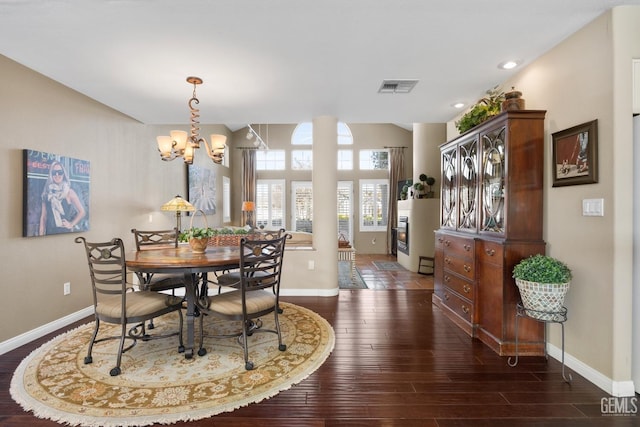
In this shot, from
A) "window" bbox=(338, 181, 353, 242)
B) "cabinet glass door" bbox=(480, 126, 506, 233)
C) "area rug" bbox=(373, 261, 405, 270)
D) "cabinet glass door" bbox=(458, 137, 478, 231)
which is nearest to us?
"cabinet glass door" bbox=(480, 126, 506, 233)

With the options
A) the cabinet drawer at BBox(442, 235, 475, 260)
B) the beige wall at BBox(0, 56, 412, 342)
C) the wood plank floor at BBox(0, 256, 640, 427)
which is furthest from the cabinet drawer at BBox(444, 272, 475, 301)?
the beige wall at BBox(0, 56, 412, 342)

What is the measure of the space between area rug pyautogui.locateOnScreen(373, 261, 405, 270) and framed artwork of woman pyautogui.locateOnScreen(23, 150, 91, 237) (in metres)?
5.26

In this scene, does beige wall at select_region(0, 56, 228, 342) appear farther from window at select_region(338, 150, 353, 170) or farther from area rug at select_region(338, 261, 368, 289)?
window at select_region(338, 150, 353, 170)

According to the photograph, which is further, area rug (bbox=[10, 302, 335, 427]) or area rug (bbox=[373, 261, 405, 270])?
area rug (bbox=[373, 261, 405, 270])

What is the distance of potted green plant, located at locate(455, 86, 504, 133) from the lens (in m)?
2.99

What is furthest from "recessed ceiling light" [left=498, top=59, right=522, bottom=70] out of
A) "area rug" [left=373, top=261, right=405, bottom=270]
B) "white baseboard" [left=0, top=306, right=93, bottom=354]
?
"white baseboard" [left=0, top=306, right=93, bottom=354]

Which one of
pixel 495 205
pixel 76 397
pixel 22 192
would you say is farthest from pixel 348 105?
pixel 76 397

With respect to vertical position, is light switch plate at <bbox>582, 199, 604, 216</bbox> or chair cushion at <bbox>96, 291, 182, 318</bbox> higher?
light switch plate at <bbox>582, 199, 604, 216</bbox>

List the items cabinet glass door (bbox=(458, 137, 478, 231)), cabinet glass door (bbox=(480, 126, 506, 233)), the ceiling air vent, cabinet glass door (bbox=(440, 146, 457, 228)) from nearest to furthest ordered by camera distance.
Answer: cabinet glass door (bbox=(480, 126, 506, 233)) → cabinet glass door (bbox=(458, 137, 478, 231)) → the ceiling air vent → cabinet glass door (bbox=(440, 146, 457, 228))

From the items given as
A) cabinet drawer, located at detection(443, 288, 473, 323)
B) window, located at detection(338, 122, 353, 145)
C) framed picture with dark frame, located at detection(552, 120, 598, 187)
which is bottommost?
cabinet drawer, located at detection(443, 288, 473, 323)

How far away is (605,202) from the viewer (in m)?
2.02

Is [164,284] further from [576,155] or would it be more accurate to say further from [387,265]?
[387,265]

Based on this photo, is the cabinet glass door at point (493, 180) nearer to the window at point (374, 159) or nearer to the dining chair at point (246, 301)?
the dining chair at point (246, 301)

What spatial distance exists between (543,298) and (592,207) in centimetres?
75
